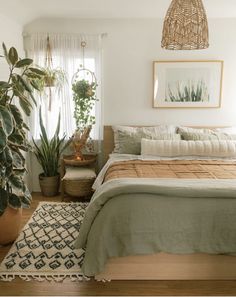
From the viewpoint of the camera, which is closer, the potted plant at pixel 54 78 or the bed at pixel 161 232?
the bed at pixel 161 232

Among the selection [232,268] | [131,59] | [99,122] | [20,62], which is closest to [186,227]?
[232,268]

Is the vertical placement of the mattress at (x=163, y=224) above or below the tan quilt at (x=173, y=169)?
below

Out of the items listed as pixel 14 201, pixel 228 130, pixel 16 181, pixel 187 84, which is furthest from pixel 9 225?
pixel 228 130

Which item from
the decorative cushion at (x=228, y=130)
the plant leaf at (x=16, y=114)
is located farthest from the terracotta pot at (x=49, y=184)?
the decorative cushion at (x=228, y=130)

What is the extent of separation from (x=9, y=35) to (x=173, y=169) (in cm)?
251

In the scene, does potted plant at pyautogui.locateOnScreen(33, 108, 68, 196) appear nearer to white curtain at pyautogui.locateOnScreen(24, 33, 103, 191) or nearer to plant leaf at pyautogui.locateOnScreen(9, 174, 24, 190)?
white curtain at pyautogui.locateOnScreen(24, 33, 103, 191)

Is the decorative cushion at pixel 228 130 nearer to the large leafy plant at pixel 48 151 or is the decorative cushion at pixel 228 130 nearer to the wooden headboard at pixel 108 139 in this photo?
the wooden headboard at pixel 108 139

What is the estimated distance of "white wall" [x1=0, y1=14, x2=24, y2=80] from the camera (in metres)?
3.15

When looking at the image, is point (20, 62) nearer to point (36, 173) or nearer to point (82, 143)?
point (82, 143)

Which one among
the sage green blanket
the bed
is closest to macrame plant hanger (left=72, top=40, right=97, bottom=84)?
the bed

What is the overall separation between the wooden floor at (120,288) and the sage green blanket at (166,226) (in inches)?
5.4

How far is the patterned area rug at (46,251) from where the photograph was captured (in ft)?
7.40

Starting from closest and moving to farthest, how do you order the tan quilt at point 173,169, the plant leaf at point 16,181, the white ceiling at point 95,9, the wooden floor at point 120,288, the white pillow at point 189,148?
the wooden floor at point 120,288
the plant leaf at point 16,181
the tan quilt at point 173,169
the white ceiling at point 95,9
the white pillow at point 189,148

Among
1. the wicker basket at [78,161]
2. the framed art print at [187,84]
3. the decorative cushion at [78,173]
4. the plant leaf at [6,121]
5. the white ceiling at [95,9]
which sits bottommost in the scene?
the decorative cushion at [78,173]
